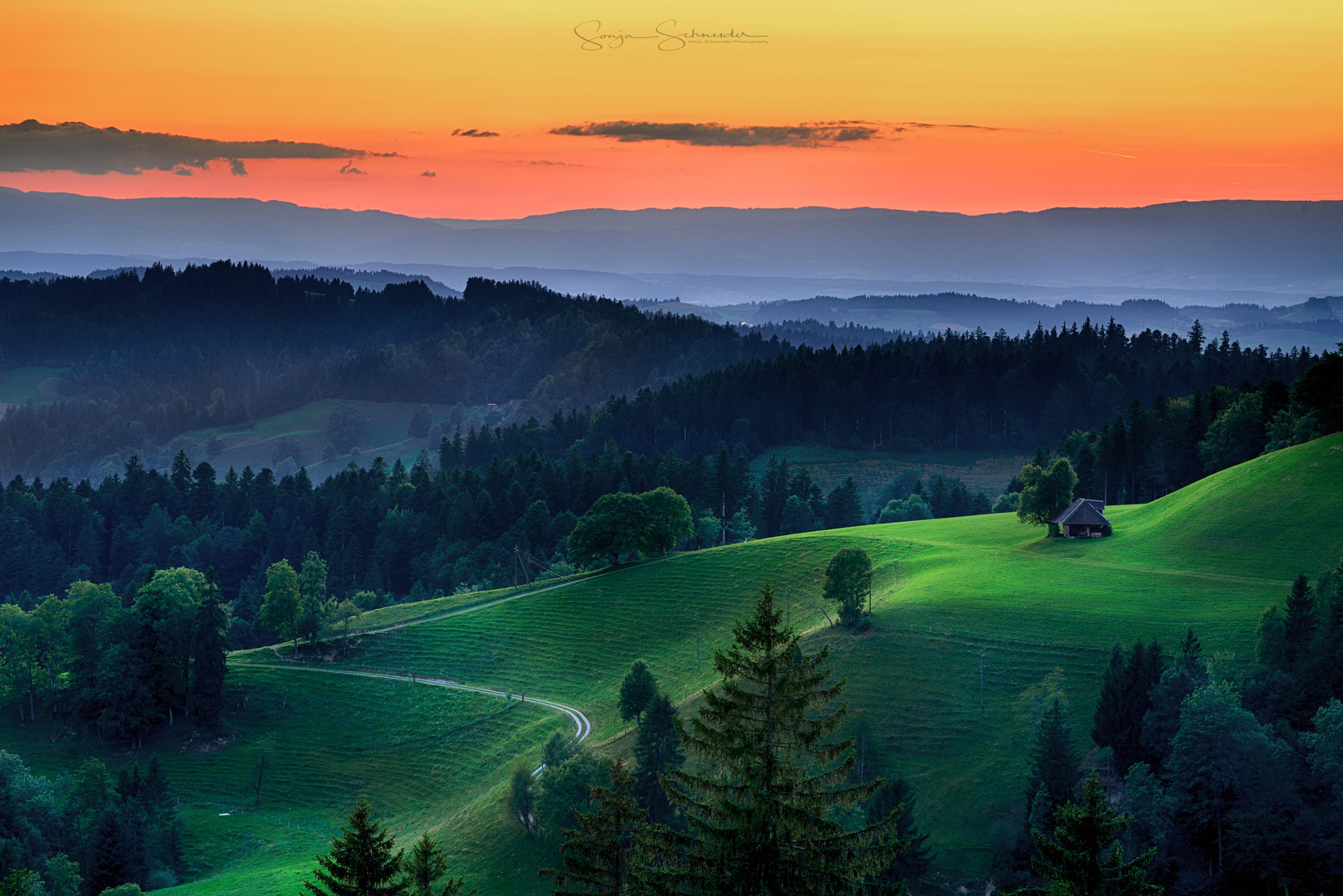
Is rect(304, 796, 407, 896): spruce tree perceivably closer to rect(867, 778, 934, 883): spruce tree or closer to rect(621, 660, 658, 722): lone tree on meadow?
rect(867, 778, 934, 883): spruce tree

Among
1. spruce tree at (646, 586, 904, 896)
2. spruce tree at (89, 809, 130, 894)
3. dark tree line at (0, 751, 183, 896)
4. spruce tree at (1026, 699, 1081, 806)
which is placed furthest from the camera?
spruce tree at (89, 809, 130, 894)

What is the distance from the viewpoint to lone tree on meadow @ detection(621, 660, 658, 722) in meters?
65.9

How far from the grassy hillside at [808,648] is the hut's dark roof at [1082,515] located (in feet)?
5.78

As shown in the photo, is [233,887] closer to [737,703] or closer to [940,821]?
[940,821]

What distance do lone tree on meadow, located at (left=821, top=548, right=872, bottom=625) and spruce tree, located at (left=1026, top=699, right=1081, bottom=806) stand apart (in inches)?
822

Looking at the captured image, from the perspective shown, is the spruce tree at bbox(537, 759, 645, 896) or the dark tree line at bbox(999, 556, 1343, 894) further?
the dark tree line at bbox(999, 556, 1343, 894)

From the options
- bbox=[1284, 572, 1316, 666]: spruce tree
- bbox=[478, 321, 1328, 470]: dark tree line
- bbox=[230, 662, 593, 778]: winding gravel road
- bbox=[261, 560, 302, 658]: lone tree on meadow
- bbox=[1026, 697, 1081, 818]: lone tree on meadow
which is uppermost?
bbox=[478, 321, 1328, 470]: dark tree line

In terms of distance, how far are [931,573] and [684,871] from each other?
205 feet

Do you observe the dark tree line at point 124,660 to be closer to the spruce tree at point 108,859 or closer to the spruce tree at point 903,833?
the spruce tree at point 108,859

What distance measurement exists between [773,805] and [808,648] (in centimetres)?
4749

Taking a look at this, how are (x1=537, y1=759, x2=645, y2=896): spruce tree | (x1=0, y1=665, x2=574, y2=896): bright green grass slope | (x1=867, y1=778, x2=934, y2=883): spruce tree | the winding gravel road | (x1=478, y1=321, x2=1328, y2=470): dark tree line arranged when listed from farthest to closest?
1. (x1=478, y1=321, x2=1328, y2=470): dark tree line
2. the winding gravel road
3. (x1=0, y1=665, x2=574, y2=896): bright green grass slope
4. (x1=867, y1=778, x2=934, y2=883): spruce tree
5. (x1=537, y1=759, x2=645, y2=896): spruce tree

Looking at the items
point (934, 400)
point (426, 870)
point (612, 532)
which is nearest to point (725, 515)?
point (612, 532)

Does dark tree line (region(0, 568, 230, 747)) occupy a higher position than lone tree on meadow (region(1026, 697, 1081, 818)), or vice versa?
lone tree on meadow (region(1026, 697, 1081, 818))

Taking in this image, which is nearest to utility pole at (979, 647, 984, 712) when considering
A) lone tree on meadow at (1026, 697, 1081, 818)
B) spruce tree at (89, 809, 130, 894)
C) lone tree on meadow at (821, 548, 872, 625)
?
lone tree on meadow at (1026, 697, 1081, 818)
